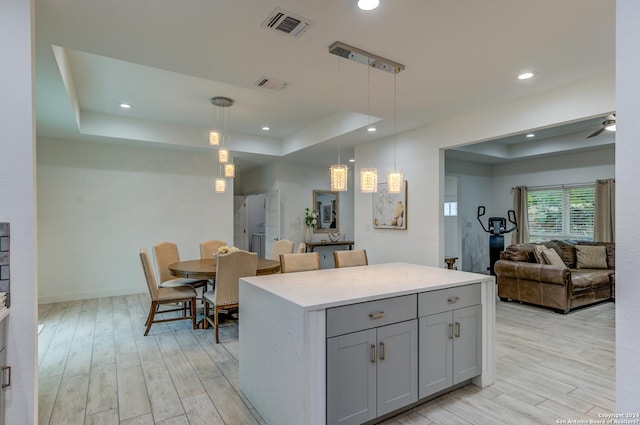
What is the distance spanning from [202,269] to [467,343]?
2910 mm

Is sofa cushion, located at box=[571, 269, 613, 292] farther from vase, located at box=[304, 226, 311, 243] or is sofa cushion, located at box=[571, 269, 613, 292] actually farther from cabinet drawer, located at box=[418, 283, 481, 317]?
vase, located at box=[304, 226, 311, 243]

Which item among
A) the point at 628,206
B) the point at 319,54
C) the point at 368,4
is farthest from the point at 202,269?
the point at 628,206

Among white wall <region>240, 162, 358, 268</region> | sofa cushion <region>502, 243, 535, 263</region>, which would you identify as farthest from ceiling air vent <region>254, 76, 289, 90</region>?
sofa cushion <region>502, 243, 535, 263</region>

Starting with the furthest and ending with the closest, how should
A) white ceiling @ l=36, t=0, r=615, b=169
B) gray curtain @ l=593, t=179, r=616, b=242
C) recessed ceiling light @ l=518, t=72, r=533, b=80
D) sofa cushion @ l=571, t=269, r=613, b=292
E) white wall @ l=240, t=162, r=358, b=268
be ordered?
white wall @ l=240, t=162, r=358, b=268 < gray curtain @ l=593, t=179, r=616, b=242 < sofa cushion @ l=571, t=269, r=613, b=292 < recessed ceiling light @ l=518, t=72, r=533, b=80 < white ceiling @ l=36, t=0, r=615, b=169

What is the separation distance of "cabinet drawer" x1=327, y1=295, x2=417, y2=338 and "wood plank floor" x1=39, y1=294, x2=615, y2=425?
2.37 feet

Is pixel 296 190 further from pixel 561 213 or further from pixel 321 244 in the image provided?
pixel 561 213

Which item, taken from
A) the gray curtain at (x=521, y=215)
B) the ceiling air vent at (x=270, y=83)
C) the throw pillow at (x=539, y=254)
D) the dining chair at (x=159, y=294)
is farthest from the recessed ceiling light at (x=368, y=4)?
the gray curtain at (x=521, y=215)

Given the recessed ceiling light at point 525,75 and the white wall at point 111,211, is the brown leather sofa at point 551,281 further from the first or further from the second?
the white wall at point 111,211

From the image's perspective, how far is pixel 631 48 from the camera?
0.80 metres

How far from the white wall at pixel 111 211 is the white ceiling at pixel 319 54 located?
880mm

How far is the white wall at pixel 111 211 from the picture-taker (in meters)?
5.29

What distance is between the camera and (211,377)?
9.23 ft

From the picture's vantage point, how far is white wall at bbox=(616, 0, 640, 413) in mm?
786

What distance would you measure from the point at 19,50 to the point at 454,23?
2644 millimetres
